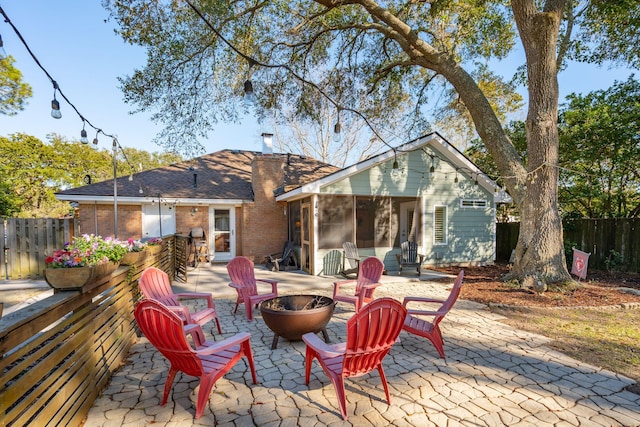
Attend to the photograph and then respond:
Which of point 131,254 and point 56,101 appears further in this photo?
point 56,101

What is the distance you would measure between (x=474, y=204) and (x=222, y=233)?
937cm

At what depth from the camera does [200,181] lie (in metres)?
12.6

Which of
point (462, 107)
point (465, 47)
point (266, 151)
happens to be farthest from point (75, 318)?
point (462, 107)

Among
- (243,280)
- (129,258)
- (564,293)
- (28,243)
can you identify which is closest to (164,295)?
(129,258)

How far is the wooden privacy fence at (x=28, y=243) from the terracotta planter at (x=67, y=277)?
25.7 ft

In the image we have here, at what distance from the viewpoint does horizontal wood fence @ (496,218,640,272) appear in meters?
8.66

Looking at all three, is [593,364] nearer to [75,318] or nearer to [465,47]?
[75,318]

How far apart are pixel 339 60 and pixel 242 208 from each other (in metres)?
6.43

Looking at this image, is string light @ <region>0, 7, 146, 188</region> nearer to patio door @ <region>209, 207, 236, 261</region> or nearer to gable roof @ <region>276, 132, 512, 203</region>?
patio door @ <region>209, 207, 236, 261</region>

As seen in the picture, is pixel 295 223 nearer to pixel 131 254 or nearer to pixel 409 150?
pixel 409 150

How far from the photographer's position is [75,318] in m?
2.53

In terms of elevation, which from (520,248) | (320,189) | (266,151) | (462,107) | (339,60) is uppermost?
(339,60)

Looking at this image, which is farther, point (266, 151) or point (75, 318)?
point (266, 151)

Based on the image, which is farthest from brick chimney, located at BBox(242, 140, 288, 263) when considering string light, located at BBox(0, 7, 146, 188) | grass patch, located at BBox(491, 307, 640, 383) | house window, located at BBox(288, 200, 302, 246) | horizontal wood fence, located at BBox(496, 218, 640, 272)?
horizontal wood fence, located at BBox(496, 218, 640, 272)
